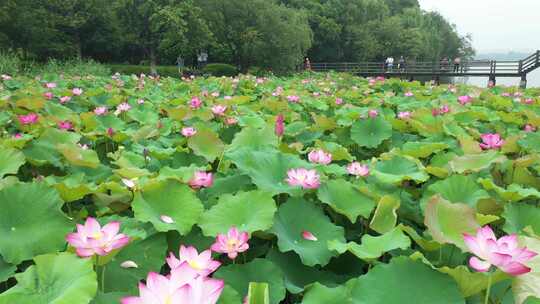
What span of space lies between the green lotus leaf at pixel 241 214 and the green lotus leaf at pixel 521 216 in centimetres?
61

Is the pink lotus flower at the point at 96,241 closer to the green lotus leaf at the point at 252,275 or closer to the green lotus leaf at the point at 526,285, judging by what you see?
the green lotus leaf at the point at 252,275

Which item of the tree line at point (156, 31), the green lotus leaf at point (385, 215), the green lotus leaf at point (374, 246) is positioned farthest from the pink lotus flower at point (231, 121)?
the tree line at point (156, 31)

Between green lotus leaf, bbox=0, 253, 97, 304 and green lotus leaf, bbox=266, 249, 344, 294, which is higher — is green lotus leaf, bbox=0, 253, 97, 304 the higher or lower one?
the higher one

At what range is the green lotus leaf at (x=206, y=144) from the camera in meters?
1.68

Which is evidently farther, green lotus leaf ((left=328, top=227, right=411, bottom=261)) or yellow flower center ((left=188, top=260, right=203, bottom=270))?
green lotus leaf ((left=328, top=227, right=411, bottom=261))

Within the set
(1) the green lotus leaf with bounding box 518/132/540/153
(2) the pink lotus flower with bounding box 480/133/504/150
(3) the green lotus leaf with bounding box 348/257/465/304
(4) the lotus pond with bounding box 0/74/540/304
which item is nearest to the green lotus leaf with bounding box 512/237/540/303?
(4) the lotus pond with bounding box 0/74/540/304

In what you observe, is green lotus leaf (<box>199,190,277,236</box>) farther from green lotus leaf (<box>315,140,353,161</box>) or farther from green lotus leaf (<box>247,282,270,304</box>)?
green lotus leaf (<box>315,140,353,161</box>)

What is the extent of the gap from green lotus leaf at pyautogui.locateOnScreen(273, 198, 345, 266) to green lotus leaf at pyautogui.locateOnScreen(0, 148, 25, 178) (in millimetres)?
841

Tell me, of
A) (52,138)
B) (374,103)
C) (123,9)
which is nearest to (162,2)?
(123,9)

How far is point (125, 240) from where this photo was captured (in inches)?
31.0

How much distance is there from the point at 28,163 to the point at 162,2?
68.6ft

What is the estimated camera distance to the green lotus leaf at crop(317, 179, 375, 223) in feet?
Answer: 3.80

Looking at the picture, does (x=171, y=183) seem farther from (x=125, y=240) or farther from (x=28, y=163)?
(x=28, y=163)

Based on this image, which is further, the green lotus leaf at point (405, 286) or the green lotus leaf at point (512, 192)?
the green lotus leaf at point (512, 192)
